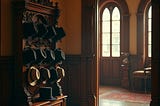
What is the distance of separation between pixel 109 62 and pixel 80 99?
5127mm

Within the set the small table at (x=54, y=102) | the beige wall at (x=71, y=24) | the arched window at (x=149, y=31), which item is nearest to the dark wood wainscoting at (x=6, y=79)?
the small table at (x=54, y=102)

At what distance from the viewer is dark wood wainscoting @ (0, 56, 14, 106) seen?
471 cm

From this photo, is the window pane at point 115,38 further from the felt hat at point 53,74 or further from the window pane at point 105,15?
the felt hat at point 53,74

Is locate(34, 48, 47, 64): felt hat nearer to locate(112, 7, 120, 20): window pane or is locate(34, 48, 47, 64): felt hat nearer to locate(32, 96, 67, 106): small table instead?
locate(32, 96, 67, 106): small table

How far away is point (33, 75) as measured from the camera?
495 centimetres

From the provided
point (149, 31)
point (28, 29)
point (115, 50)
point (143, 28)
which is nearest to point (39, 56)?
point (28, 29)

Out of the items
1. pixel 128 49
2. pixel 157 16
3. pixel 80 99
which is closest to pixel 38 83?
pixel 80 99

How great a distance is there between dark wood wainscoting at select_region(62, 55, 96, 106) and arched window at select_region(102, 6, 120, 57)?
5.00 meters

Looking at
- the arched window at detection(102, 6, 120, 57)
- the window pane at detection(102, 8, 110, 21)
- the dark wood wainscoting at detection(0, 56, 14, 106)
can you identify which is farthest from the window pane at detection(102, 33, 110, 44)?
the dark wood wainscoting at detection(0, 56, 14, 106)

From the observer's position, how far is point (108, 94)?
916cm

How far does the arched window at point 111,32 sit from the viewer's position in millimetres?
11328

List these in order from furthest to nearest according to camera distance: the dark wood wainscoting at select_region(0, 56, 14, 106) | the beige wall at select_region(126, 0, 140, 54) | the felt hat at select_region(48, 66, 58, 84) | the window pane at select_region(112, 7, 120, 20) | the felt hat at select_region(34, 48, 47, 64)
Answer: the window pane at select_region(112, 7, 120, 20) → the beige wall at select_region(126, 0, 140, 54) → the felt hat at select_region(48, 66, 58, 84) → the felt hat at select_region(34, 48, 47, 64) → the dark wood wainscoting at select_region(0, 56, 14, 106)

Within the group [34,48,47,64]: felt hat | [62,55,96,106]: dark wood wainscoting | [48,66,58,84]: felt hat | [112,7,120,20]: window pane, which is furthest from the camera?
[112,7,120,20]: window pane

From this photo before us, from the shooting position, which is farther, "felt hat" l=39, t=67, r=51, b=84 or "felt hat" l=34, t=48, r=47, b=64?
"felt hat" l=39, t=67, r=51, b=84
